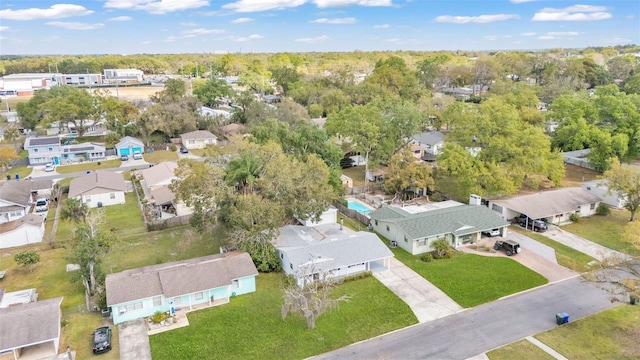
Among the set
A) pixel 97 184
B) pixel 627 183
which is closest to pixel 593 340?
pixel 627 183

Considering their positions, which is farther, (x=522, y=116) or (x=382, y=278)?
Result: (x=522, y=116)

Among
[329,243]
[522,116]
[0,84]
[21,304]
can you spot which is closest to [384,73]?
[522,116]

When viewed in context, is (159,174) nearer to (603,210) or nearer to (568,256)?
(568,256)

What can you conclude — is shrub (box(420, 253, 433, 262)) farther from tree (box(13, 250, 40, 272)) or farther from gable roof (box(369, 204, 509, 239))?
tree (box(13, 250, 40, 272))

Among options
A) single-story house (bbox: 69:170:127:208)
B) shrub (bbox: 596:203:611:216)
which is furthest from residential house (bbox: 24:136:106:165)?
shrub (bbox: 596:203:611:216)

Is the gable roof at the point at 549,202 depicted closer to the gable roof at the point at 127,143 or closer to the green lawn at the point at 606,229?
the green lawn at the point at 606,229

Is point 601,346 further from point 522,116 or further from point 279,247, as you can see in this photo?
point 522,116
